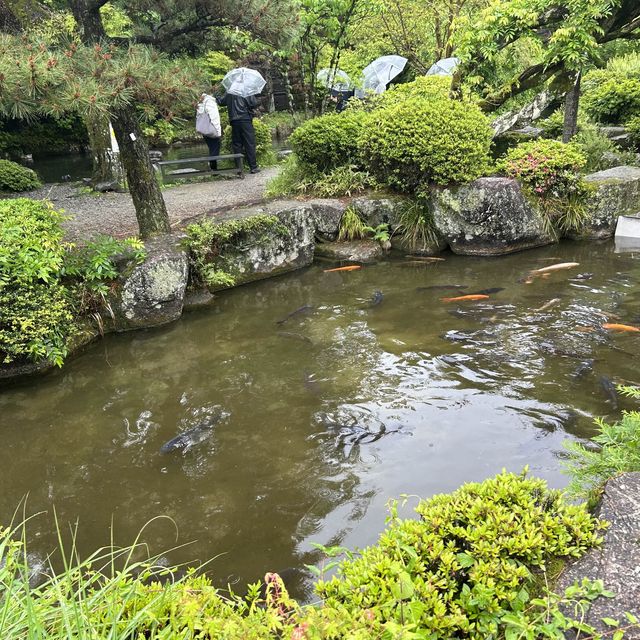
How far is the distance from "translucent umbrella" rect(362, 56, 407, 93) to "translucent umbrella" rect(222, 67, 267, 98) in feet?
28.2

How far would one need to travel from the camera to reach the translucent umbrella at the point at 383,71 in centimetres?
1948

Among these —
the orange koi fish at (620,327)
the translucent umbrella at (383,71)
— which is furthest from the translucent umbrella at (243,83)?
the orange koi fish at (620,327)

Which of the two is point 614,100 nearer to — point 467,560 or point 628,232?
point 628,232

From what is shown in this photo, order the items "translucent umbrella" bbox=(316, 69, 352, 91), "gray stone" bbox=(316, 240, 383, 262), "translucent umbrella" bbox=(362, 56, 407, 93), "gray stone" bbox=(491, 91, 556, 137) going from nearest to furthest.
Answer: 1. "gray stone" bbox=(316, 240, 383, 262)
2. "translucent umbrella" bbox=(316, 69, 352, 91)
3. "gray stone" bbox=(491, 91, 556, 137)
4. "translucent umbrella" bbox=(362, 56, 407, 93)

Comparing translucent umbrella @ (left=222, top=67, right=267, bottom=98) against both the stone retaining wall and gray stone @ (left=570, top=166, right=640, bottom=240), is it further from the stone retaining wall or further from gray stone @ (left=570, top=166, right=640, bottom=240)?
gray stone @ (left=570, top=166, right=640, bottom=240)

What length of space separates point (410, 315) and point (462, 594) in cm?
502

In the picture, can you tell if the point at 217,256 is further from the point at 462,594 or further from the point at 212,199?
the point at 462,594

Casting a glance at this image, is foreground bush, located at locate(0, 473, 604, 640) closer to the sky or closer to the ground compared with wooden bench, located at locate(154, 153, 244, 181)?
closer to the ground

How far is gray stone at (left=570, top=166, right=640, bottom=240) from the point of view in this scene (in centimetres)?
883

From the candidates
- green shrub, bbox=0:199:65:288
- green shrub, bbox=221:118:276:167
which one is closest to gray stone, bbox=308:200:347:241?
green shrub, bbox=0:199:65:288

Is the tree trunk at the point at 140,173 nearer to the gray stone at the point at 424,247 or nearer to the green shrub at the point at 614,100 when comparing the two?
the gray stone at the point at 424,247

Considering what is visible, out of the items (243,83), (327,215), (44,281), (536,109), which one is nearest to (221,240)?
(327,215)

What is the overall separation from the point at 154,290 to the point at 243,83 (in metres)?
7.21

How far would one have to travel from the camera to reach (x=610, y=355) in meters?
5.40
